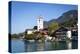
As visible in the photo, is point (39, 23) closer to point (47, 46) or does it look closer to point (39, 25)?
point (39, 25)

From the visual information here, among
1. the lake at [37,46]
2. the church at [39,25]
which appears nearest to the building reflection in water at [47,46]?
the lake at [37,46]

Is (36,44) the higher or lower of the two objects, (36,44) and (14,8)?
the lower

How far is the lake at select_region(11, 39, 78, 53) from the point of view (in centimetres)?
149

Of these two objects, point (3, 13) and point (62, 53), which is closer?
point (3, 13)

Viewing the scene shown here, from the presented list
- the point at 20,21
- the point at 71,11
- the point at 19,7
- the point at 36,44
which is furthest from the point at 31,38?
the point at 71,11

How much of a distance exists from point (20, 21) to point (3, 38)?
0.68 feet

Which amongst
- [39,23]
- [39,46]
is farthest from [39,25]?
[39,46]

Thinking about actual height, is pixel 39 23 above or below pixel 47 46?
above

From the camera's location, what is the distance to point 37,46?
5.08ft

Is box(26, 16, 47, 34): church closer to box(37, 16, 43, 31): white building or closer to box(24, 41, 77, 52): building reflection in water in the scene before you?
box(37, 16, 43, 31): white building

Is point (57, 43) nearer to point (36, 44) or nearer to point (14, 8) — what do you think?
point (36, 44)

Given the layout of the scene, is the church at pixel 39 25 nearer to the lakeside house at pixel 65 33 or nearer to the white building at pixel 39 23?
the white building at pixel 39 23

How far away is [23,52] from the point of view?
1.52 m

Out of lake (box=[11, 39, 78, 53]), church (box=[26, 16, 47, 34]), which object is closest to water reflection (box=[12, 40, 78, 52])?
lake (box=[11, 39, 78, 53])
